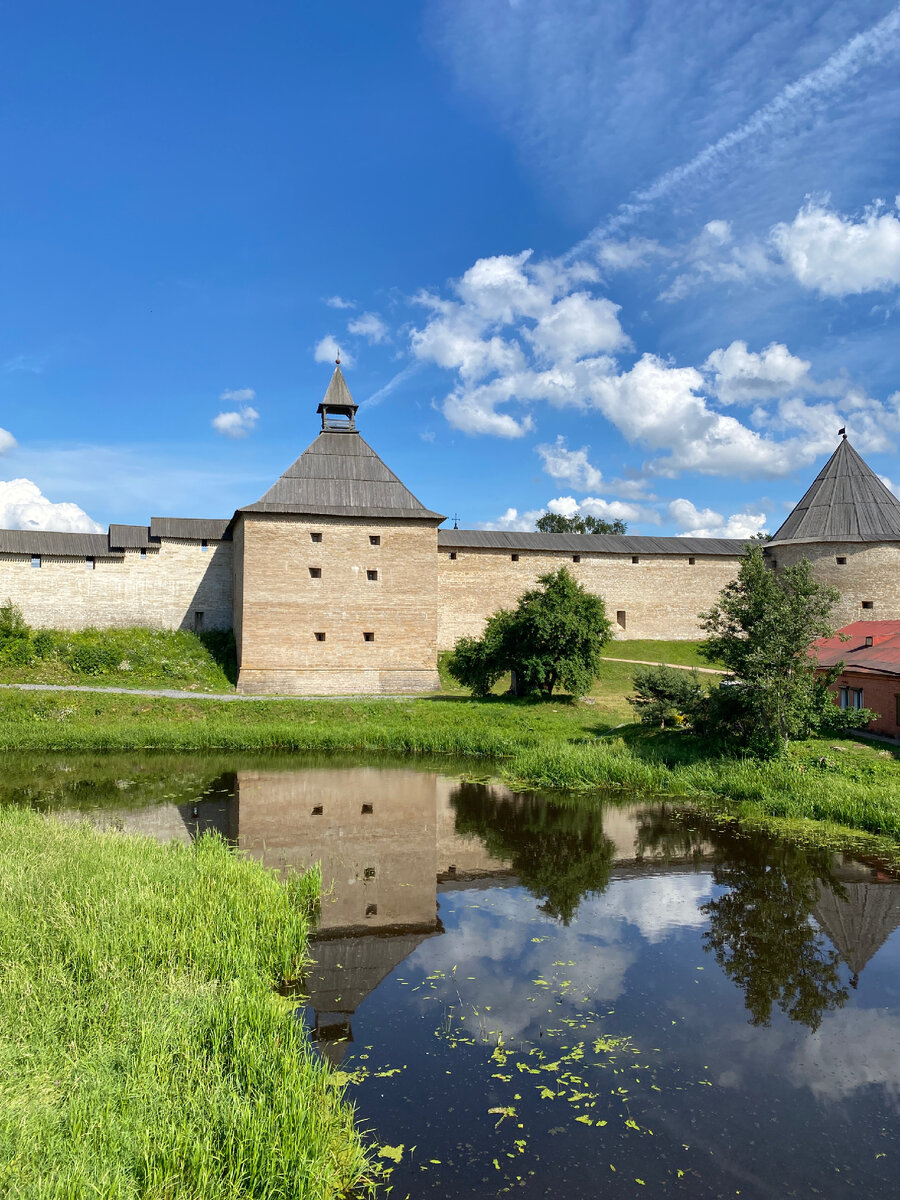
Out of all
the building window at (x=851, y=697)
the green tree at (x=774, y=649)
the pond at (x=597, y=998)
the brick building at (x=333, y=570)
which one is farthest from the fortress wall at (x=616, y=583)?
the pond at (x=597, y=998)

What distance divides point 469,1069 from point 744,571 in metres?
10.1

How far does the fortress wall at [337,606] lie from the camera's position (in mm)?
20859

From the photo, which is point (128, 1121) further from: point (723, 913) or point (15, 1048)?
point (723, 913)

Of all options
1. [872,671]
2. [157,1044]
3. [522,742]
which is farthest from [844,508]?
[157,1044]

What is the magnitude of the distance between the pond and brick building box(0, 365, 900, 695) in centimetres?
1061

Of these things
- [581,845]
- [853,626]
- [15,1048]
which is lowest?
[581,845]

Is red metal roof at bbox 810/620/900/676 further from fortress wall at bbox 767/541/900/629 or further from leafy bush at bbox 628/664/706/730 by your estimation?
fortress wall at bbox 767/541/900/629

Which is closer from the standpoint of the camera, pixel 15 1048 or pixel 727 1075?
pixel 15 1048

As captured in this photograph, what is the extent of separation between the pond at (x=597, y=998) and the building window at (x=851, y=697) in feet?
22.4

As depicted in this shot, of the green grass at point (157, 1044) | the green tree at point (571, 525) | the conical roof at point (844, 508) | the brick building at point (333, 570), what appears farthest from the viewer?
the green tree at point (571, 525)


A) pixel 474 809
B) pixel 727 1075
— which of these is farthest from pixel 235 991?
pixel 474 809

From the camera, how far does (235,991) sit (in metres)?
4.55

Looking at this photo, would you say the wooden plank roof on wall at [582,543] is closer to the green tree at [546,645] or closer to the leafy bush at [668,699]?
the green tree at [546,645]

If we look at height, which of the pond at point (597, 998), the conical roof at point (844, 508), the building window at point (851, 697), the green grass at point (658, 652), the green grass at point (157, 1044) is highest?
the conical roof at point (844, 508)
